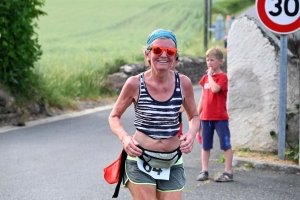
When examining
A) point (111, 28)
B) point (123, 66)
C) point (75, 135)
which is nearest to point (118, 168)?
point (75, 135)

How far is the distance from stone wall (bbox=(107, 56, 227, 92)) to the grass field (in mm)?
348

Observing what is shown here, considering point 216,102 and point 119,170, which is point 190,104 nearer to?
point 119,170

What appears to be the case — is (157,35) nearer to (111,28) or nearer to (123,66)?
(123,66)

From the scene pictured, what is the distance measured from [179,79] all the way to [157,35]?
0.36m

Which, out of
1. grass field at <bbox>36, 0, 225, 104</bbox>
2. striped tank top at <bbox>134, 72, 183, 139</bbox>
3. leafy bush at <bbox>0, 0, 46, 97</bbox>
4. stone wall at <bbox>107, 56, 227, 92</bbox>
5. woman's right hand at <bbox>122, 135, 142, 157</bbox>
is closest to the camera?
woman's right hand at <bbox>122, 135, 142, 157</bbox>

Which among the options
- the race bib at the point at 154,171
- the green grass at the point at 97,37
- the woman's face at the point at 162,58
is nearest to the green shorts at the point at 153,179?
the race bib at the point at 154,171

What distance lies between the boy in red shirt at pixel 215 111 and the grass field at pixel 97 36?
4.18 metres

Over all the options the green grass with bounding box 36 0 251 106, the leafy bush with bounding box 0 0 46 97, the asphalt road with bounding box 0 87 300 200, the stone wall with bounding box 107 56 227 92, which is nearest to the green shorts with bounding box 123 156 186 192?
the asphalt road with bounding box 0 87 300 200

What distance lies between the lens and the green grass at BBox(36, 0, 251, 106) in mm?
17812

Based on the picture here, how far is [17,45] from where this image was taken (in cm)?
1388

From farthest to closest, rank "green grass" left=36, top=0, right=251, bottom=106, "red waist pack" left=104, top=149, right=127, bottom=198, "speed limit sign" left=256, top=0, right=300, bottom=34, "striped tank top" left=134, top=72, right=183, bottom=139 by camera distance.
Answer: "green grass" left=36, top=0, right=251, bottom=106 → "speed limit sign" left=256, top=0, right=300, bottom=34 → "red waist pack" left=104, top=149, right=127, bottom=198 → "striped tank top" left=134, top=72, right=183, bottom=139

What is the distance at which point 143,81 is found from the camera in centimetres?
463

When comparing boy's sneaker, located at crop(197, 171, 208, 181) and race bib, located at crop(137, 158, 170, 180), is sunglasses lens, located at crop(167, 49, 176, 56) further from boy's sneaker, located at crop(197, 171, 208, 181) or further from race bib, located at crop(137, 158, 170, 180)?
boy's sneaker, located at crop(197, 171, 208, 181)

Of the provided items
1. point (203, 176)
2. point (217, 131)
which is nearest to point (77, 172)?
point (203, 176)
